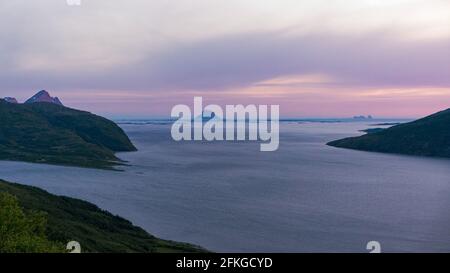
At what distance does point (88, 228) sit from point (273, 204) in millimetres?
61644

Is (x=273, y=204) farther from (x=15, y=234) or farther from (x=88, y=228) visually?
(x=15, y=234)

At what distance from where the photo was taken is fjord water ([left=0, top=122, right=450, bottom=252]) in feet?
306

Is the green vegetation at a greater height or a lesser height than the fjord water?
greater

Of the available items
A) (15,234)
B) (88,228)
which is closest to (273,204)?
(88,228)

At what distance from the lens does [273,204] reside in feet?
417

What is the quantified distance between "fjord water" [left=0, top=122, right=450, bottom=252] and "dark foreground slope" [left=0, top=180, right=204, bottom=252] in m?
9.97

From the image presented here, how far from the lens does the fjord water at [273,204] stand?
9331 cm

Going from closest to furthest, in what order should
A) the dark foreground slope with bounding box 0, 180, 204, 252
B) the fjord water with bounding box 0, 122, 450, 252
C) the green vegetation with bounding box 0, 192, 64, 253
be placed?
1. the green vegetation with bounding box 0, 192, 64, 253
2. the dark foreground slope with bounding box 0, 180, 204, 252
3. the fjord water with bounding box 0, 122, 450, 252

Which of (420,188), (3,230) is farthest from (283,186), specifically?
(3,230)

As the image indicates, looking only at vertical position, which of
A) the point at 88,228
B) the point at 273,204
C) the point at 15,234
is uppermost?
the point at 15,234

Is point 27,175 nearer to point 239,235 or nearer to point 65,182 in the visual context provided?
point 65,182

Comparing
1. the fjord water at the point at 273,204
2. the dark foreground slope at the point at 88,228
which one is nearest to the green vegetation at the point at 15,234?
the dark foreground slope at the point at 88,228

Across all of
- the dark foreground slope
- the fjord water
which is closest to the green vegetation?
the dark foreground slope

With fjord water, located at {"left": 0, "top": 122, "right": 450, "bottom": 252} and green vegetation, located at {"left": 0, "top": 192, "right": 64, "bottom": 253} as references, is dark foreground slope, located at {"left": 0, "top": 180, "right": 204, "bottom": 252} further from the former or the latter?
green vegetation, located at {"left": 0, "top": 192, "right": 64, "bottom": 253}
